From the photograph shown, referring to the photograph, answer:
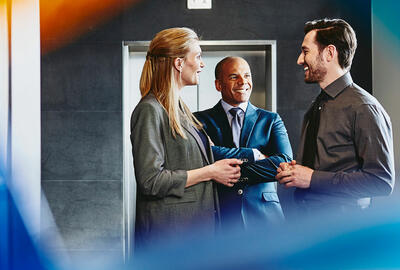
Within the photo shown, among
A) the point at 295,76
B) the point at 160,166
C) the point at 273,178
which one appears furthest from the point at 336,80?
the point at 295,76

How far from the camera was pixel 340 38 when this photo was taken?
7.15 ft

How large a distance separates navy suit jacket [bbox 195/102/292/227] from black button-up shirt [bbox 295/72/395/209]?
343 millimetres

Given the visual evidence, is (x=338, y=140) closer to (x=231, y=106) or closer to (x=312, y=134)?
(x=312, y=134)

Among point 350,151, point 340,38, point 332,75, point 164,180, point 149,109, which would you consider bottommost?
point 164,180

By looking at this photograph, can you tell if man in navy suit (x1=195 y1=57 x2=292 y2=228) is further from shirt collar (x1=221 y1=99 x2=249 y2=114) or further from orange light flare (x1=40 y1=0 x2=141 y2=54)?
orange light flare (x1=40 y1=0 x2=141 y2=54)

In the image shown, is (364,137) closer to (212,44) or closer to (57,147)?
(212,44)

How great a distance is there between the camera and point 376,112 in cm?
202

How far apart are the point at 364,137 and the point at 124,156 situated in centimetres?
276

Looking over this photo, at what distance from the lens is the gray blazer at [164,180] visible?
6.67ft

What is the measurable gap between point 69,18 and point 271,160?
8.92 feet

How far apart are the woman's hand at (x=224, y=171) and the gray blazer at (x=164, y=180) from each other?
0.05m

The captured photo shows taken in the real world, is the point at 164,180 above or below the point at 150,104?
below

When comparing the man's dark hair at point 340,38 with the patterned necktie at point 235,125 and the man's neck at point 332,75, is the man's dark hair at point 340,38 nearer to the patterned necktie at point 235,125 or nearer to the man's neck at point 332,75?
the man's neck at point 332,75

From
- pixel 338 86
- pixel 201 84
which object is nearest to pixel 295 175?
pixel 338 86
